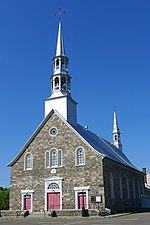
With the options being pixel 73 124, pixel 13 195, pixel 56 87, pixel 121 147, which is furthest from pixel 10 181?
pixel 121 147

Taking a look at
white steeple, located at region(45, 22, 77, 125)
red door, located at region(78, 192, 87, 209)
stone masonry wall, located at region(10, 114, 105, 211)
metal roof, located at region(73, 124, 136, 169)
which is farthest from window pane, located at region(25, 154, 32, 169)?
red door, located at region(78, 192, 87, 209)

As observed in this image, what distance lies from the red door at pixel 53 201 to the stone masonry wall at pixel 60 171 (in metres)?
0.68

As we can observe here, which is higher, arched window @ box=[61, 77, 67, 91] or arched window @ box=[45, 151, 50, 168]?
arched window @ box=[61, 77, 67, 91]

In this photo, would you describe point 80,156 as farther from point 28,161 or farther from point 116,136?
point 116,136

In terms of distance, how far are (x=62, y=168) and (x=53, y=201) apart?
11.4 ft

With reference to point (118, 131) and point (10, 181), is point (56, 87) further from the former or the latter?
point (118, 131)

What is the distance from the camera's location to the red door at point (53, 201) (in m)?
31.9

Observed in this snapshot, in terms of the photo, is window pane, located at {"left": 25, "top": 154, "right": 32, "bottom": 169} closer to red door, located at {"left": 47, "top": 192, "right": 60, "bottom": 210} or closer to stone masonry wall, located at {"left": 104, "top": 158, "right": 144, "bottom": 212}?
red door, located at {"left": 47, "top": 192, "right": 60, "bottom": 210}

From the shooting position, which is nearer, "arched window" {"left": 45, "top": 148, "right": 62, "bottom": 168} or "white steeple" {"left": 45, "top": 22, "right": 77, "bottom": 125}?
"arched window" {"left": 45, "top": 148, "right": 62, "bottom": 168}

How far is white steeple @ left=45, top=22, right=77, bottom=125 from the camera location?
35125 millimetres

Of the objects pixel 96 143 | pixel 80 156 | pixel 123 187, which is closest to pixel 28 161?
pixel 80 156

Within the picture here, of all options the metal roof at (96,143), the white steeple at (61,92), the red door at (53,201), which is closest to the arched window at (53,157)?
the red door at (53,201)

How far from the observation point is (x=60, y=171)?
3259 cm

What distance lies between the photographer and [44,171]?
33438 millimetres
